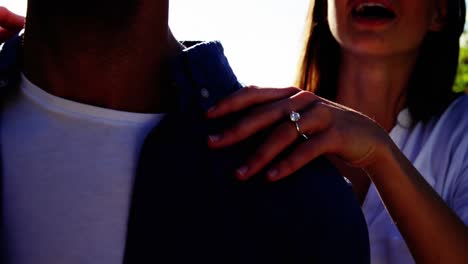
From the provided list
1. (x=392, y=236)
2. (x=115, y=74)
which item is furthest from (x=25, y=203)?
(x=392, y=236)

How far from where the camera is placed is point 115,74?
1.32 meters

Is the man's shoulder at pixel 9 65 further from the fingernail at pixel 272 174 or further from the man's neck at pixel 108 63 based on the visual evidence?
the fingernail at pixel 272 174

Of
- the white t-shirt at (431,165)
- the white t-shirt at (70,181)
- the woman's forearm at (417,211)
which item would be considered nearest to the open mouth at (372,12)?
the white t-shirt at (431,165)

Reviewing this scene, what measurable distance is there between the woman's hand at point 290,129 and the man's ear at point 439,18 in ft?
4.01

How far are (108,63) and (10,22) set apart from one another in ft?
1.99

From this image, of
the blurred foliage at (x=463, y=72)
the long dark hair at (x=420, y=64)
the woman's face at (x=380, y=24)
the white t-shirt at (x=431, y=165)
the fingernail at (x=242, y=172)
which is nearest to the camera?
the fingernail at (x=242, y=172)

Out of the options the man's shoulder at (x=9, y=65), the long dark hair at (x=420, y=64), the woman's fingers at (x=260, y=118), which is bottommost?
the long dark hair at (x=420, y=64)

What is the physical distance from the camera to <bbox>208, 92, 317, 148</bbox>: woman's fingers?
124 cm

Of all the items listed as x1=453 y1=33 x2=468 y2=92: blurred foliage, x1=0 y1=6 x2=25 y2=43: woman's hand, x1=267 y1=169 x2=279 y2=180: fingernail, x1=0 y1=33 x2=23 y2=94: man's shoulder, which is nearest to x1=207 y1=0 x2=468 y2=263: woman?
x1=267 y1=169 x2=279 y2=180: fingernail

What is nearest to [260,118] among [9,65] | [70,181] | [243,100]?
[243,100]

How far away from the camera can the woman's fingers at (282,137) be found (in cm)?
123

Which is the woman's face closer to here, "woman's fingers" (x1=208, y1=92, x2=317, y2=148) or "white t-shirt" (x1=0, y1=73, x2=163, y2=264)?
"woman's fingers" (x1=208, y1=92, x2=317, y2=148)

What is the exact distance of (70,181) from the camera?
128cm

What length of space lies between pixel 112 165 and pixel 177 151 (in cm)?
13
